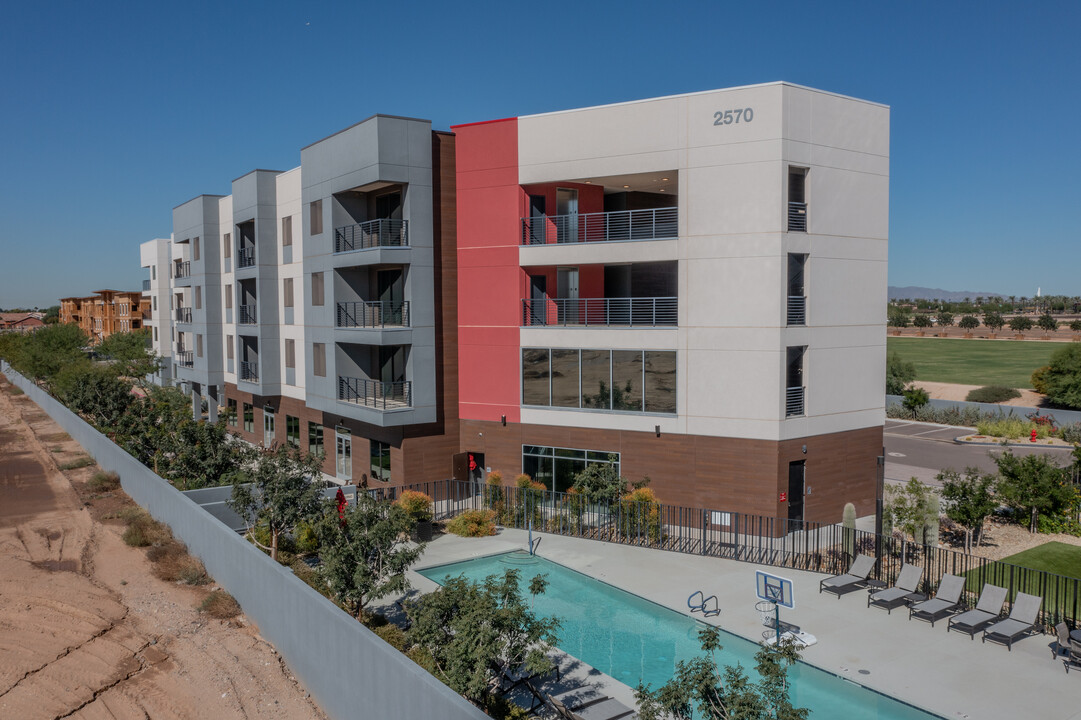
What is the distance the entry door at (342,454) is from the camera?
30.2m

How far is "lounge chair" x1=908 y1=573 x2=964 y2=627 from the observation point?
49.3 feet

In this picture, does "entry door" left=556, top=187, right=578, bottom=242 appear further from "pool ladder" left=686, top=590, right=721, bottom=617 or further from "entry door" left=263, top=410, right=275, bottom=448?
"entry door" left=263, top=410, right=275, bottom=448

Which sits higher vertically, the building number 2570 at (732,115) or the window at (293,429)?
the building number 2570 at (732,115)

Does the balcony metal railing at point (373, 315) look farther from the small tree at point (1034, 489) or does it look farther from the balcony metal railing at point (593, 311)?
the small tree at point (1034, 489)

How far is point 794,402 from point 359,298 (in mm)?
16340

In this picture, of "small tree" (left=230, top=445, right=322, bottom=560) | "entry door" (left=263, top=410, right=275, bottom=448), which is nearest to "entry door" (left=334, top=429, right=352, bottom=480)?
"entry door" (left=263, top=410, right=275, bottom=448)

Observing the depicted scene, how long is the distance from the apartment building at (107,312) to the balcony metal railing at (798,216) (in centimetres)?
8561

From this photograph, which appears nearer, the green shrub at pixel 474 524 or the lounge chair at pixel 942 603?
the lounge chair at pixel 942 603

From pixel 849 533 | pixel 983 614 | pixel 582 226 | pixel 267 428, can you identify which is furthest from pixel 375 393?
pixel 983 614

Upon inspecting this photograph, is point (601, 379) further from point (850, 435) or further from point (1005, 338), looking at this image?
point (1005, 338)

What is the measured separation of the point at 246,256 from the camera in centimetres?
3762

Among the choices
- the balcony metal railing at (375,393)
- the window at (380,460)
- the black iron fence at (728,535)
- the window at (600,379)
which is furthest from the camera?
the window at (380,460)

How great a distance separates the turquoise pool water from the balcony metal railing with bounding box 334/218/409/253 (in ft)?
39.6

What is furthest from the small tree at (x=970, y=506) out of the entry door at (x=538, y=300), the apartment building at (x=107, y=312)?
the apartment building at (x=107, y=312)
